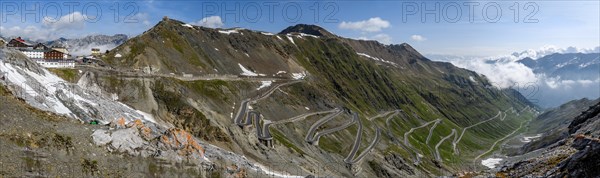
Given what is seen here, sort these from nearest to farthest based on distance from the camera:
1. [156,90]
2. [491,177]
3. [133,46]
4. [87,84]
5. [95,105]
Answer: [491,177]
[95,105]
[87,84]
[156,90]
[133,46]

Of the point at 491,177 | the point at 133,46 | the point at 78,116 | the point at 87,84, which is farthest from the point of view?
the point at 133,46

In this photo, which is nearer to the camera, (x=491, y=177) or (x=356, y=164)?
(x=491, y=177)

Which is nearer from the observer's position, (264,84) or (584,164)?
(584,164)

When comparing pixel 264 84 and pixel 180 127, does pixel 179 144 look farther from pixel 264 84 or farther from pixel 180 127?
pixel 264 84

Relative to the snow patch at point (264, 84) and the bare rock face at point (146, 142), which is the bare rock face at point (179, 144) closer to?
the bare rock face at point (146, 142)

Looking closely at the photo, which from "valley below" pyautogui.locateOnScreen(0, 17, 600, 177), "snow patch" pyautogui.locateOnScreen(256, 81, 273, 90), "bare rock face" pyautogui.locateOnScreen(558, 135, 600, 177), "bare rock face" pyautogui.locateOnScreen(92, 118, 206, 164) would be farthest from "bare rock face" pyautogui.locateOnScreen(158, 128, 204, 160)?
"snow patch" pyautogui.locateOnScreen(256, 81, 273, 90)

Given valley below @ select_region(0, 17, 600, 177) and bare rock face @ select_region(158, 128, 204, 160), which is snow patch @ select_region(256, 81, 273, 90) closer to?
valley below @ select_region(0, 17, 600, 177)

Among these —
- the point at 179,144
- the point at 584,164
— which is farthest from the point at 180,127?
the point at 584,164

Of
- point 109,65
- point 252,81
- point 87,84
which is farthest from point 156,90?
point 252,81

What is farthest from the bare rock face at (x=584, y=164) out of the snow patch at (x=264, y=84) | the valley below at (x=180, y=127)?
the snow patch at (x=264, y=84)

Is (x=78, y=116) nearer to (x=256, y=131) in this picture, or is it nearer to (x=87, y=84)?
(x=87, y=84)

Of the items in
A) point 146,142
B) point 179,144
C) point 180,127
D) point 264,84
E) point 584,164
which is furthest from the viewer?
point 264,84
